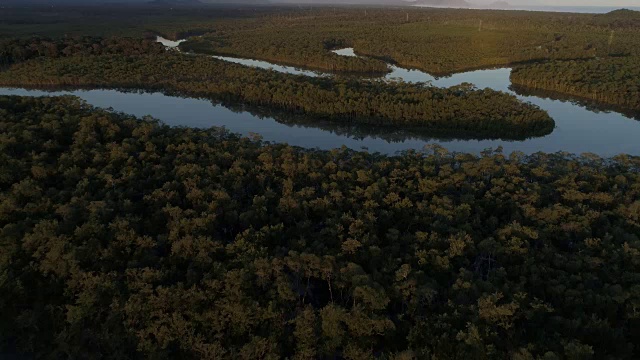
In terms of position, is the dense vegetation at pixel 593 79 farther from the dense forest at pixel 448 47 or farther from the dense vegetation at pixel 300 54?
the dense vegetation at pixel 300 54

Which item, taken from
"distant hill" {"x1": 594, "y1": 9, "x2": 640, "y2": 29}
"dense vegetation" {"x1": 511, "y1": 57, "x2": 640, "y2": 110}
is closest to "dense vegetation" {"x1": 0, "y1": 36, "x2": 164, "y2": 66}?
"dense vegetation" {"x1": 511, "y1": 57, "x2": 640, "y2": 110}

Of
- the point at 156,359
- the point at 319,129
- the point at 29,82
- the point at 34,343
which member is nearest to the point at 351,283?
the point at 156,359

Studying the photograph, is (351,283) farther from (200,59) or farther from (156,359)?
(200,59)

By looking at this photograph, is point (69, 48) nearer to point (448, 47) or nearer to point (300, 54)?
point (300, 54)

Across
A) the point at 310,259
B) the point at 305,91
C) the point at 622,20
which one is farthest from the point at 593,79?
the point at 622,20

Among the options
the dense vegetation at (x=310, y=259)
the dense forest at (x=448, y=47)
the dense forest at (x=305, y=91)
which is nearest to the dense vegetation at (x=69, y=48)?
the dense forest at (x=305, y=91)

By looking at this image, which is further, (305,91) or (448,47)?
(448,47)
